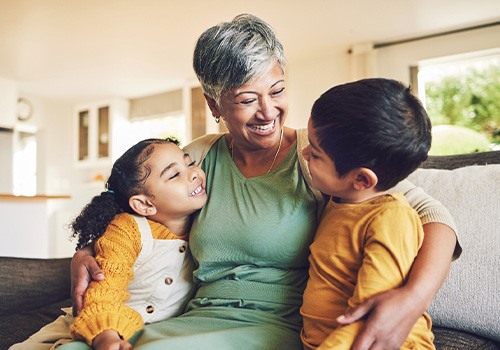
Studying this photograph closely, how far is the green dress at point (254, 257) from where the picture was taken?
1242 mm

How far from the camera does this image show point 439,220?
1133 mm

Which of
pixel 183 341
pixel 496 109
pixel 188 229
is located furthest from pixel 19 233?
pixel 496 109

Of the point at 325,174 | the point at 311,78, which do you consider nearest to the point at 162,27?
the point at 311,78

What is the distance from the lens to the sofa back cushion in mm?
1306

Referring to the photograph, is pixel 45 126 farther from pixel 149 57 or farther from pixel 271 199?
pixel 271 199

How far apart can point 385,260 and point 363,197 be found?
19 cm

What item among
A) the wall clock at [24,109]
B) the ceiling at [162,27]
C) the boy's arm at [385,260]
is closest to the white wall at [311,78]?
the ceiling at [162,27]

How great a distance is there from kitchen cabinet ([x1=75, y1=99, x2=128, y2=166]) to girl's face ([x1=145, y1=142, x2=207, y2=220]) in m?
6.77

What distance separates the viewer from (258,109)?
1371mm

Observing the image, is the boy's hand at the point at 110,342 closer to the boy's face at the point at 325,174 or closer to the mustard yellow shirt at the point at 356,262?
the mustard yellow shirt at the point at 356,262

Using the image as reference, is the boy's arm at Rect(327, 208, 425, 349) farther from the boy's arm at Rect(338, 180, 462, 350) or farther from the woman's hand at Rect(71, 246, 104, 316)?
the woman's hand at Rect(71, 246, 104, 316)

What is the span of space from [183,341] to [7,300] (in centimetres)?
102

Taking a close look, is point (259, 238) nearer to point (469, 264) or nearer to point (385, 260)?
point (385, 260)

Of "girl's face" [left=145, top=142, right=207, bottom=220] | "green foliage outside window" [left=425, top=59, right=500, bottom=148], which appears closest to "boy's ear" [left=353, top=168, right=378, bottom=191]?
"girl's face" [left=145, top=142, right=207, bottom=220]
